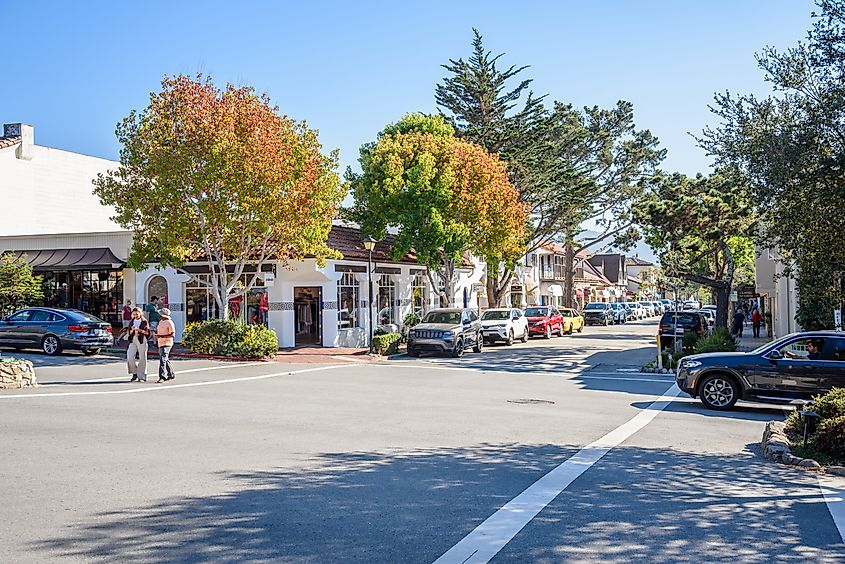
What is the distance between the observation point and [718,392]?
15508 mm

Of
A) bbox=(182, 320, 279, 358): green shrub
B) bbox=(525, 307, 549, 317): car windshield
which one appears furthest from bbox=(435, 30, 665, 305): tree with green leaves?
bbox=(182, 320, 279, 358): green shrub

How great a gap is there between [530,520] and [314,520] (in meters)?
1.87

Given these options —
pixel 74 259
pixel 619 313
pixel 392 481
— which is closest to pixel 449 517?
pixel 392 481

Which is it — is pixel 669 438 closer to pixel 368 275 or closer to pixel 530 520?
pixel 530 520

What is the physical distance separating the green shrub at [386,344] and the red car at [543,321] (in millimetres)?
14069

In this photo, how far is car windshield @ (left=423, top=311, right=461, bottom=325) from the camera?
95.7ft

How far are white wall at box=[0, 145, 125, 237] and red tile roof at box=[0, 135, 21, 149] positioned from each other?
0.72 feet

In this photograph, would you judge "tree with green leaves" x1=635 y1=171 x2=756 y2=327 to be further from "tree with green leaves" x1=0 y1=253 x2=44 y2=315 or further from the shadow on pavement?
"tree with green leaves" x1=0 y1=253 x2=44 y2=315

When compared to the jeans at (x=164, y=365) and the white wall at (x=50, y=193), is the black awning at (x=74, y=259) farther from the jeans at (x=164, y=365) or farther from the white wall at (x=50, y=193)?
the jeans at (x=164, y=365)

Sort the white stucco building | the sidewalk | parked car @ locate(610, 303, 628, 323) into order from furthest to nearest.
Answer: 1. parked car @ locate(610, 303, 628, 323)
2. the white stucco building
3. the sidewalk

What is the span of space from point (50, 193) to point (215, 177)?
2064 cm

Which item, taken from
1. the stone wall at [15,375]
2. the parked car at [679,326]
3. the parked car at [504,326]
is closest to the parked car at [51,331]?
the stone wall at [15,375]

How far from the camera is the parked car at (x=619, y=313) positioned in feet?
233

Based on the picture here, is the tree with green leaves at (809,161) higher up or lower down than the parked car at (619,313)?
higher up
